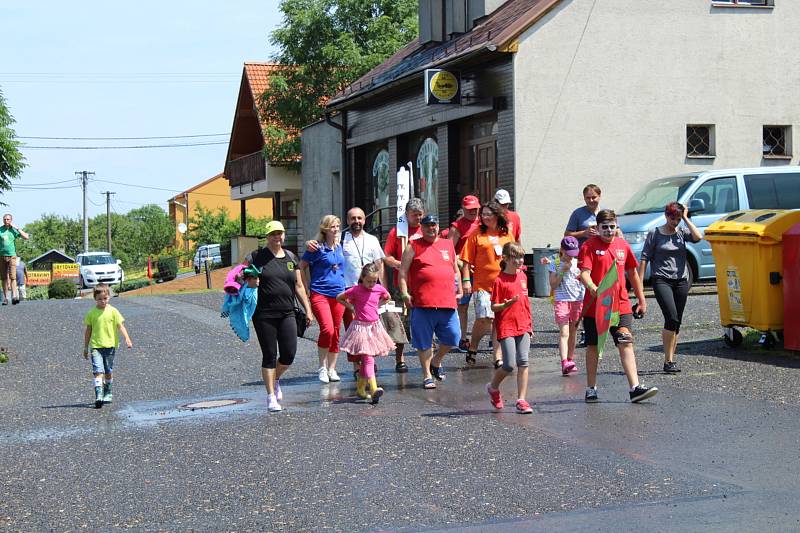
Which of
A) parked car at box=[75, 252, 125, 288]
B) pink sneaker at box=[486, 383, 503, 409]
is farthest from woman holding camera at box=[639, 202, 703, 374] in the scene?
parked car at box=[75, 252, 125, 288]

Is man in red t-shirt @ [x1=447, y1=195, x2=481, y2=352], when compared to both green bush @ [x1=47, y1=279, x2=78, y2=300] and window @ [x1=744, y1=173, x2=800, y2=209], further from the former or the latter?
green bush @ [x1=47, y1=279, x2=78, y2=300]

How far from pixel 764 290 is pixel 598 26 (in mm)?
12685

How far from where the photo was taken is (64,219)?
125 meters

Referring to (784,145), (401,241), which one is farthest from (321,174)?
(401,241)

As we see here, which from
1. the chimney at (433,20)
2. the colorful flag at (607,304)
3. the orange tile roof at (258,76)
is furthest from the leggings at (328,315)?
the orange tile roof at (258,76)

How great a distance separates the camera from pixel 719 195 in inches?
784

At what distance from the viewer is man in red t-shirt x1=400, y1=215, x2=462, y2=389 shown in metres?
11.7

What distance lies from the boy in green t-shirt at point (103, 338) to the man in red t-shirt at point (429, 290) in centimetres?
275

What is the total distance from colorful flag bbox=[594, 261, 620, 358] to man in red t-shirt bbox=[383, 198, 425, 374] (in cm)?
209

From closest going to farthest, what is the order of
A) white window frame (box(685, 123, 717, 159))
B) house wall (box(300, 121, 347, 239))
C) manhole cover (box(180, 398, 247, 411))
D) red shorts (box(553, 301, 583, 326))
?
manhole cover (box(180, 398, 247, 411)) → red shorts (box(553, 301, 583, 326)) → white window frame (box(685, 123, 717, 159)) → house wall (box(300, 121, 347, 239))

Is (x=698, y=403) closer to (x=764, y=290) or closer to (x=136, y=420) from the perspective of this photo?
(x=764, y=290)

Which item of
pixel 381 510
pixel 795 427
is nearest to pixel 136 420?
pixel 381 510

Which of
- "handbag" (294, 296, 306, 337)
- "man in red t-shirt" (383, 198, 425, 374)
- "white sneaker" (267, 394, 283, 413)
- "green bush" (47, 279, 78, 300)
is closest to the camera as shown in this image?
"white sneaker" (267, 394, 283, 413)

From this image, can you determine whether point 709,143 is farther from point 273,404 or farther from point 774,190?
point 273,404
